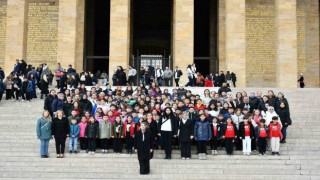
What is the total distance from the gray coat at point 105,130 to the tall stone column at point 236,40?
46.1ft

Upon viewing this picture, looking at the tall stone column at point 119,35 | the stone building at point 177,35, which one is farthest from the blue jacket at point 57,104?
the stone building at point 177,35

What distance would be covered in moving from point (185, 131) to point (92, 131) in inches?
101

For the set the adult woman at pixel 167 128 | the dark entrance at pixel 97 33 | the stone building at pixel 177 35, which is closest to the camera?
the adult woman at pixel 167 128

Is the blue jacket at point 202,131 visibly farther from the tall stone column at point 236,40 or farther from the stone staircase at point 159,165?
the tall stone column at point 236,40

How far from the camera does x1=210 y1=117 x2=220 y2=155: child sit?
13445 mm

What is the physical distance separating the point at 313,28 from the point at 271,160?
2000cm

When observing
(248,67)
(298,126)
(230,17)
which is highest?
(230,17)

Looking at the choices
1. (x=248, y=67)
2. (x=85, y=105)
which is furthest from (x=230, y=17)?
(x=85, y=105)

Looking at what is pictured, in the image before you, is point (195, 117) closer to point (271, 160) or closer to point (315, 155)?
point (271, 160)

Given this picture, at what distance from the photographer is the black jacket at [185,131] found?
42.9 feet

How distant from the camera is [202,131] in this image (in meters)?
13.2

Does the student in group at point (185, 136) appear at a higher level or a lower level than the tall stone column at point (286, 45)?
lower

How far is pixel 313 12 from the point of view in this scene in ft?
102

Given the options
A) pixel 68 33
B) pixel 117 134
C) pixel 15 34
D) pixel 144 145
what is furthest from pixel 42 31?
pixel 144 145
